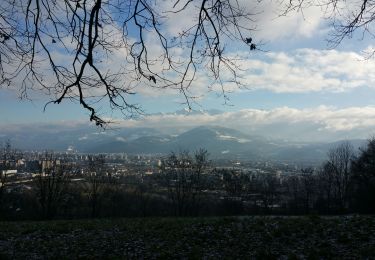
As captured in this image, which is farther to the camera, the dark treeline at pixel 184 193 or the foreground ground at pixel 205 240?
the dark treeline at pixel 184 193

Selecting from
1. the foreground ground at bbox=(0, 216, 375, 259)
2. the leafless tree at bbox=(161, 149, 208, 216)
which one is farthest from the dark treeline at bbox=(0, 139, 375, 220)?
the foreground ground at bbox=(0, 216, 375, 259)

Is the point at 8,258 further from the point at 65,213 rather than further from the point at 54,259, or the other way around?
the point at 65,213

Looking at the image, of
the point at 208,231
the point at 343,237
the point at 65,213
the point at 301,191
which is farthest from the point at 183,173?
the point at 343,237

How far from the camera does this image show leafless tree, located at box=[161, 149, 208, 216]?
48312 mm

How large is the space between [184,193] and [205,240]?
3368cm

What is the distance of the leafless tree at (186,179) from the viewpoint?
159 feet

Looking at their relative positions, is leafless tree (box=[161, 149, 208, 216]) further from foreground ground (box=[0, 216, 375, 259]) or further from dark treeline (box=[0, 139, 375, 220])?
foreground ground (box=[0, 216, 375, 259])

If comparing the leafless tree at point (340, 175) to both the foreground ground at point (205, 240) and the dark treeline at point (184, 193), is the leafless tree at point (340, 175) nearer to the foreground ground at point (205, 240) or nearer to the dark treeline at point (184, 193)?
the dark treeline at point (184, 193)

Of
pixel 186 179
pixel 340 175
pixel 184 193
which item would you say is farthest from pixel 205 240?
pixel 340 175

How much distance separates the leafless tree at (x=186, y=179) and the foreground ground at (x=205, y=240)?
29735mm

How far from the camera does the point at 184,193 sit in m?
48.5

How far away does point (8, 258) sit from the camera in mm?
12484

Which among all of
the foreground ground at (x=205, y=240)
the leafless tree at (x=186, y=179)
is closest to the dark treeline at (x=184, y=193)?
the leafless tree at (x=186, y=179)

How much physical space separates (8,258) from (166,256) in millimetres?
4737
